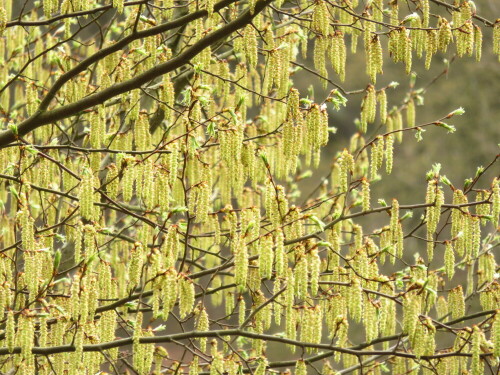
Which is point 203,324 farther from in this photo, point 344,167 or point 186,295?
point 344,167

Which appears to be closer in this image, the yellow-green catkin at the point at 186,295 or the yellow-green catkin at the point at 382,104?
the yellow-green catkin at the point at 186,295

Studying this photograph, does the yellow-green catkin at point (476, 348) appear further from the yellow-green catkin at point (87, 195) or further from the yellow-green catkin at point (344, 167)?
the yellow-green catkin at point (87, 195)

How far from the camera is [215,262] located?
6812mm

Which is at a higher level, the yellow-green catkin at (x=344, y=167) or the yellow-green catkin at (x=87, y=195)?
the yellow-green catkin at (x=344, y=167)

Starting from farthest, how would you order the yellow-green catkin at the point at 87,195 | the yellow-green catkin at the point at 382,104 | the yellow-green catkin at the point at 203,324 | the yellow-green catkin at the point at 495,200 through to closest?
1. the yellow-green catkin at the point at 382,104
2. the yellow-green catkin at the point at 203,324
3. the yellow-green catkin at the point at 495,200
4. the yellow-green catkin at the point at 87,195

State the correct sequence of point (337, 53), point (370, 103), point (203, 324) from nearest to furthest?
point (203, 324) < point (337, 53) < point (370, 103)

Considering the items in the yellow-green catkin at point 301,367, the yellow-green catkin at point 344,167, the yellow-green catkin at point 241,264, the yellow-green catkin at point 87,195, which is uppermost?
the yellow-green catkin at point 344,167

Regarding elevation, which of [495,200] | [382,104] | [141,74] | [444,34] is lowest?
[495,200]

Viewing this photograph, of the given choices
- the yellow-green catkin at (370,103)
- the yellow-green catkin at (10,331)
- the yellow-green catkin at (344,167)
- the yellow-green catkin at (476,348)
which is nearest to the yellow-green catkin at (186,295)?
the yellow-green catkin at (10,331)

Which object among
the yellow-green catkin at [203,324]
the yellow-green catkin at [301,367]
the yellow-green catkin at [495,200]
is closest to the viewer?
the yellow-green catkin at [301,367]

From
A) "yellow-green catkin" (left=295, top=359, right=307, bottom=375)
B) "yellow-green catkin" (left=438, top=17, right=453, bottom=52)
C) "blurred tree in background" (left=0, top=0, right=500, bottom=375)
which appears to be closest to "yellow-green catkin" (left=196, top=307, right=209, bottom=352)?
"blurred tree in background" (left=0, top=0, right=500, bottom=375)

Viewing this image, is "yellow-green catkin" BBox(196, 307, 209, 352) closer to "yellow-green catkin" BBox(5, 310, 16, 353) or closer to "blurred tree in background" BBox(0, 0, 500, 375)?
"blurred tree in background" BBox(0, 0, 500, 375)

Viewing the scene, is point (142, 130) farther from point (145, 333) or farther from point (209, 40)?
point (145, 333)

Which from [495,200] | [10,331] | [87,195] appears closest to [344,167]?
[495,200]
